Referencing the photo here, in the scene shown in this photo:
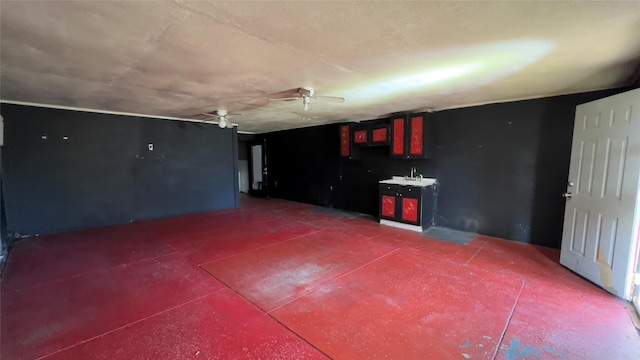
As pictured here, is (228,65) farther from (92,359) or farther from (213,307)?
(92,359)

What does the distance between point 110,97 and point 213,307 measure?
11.5 ft

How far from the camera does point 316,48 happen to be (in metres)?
2.14

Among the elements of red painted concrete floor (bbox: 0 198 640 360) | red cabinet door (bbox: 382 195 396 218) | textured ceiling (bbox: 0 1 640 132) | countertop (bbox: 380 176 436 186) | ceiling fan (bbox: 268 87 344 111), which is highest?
textured ceiling (bbox: 0 1 640 132)

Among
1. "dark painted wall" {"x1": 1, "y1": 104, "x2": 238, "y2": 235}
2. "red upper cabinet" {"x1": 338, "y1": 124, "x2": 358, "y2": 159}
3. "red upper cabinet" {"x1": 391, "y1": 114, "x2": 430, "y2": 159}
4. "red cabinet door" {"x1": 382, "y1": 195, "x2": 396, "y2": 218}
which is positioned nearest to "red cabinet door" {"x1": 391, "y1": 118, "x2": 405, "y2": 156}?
"red upper cabinet" {"x1": 391, "y1": 114, "x2": 430, "y2": 159}

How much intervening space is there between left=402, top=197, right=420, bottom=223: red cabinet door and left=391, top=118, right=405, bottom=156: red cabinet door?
36.7 inches

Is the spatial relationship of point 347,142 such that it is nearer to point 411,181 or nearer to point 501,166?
point 411,181

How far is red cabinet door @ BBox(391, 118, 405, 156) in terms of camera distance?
5000mm

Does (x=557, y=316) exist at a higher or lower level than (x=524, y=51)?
lower

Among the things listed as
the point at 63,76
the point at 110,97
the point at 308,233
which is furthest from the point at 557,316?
the point at 110,97

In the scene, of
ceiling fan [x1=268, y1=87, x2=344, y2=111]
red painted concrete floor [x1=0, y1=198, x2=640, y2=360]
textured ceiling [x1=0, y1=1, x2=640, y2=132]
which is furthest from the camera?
ceiling fan [x1=268, y1=87, x2=344, y2=111]

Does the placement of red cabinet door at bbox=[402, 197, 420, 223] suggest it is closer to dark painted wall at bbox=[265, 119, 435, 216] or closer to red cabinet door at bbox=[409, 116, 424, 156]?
dark painted wall at bbox=[265, 119, 435, 216]

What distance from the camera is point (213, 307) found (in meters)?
2.35

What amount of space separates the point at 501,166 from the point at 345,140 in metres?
3.15

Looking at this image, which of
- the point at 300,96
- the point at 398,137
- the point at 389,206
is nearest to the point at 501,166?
the point at 398,137
